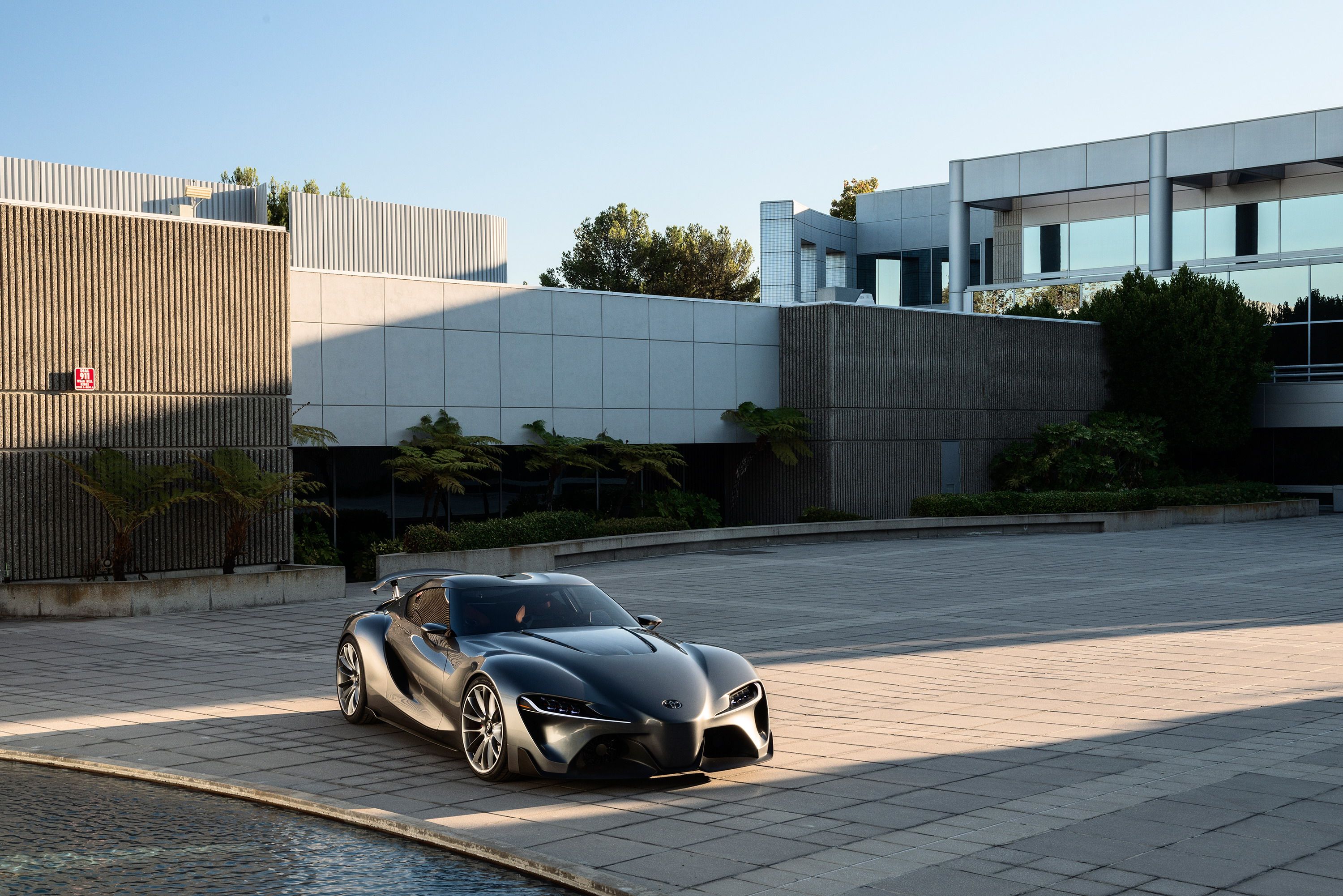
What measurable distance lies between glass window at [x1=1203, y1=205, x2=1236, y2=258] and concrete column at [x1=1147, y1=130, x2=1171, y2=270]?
1.25 metres

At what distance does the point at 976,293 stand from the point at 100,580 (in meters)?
37.5

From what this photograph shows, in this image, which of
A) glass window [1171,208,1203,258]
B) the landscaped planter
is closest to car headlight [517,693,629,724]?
the landscaped planter

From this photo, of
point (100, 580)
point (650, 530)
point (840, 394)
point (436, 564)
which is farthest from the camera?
point (840, 394)

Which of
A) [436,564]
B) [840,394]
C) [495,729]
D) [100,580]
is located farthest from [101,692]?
[840,394]

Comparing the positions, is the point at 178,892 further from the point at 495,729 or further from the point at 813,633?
the point at 813,633

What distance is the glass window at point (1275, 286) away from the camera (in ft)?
135

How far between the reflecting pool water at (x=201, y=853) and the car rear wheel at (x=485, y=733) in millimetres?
1085

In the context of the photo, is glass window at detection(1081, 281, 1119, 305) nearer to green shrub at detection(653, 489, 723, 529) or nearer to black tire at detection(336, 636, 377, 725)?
green shrub at detection(653, 489, 723, 529)

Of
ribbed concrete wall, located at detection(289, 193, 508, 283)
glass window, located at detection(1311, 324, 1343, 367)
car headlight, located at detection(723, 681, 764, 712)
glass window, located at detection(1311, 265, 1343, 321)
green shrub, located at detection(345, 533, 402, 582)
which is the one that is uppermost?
ribbed concrete wall, located at detection(289, 193, 508, 283)

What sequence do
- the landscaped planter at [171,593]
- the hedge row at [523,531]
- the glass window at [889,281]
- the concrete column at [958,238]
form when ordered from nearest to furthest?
the landscaped planter at [171,593] < the hedge row at [523,531] < the concrete column at [958,238] < the glass window at [889,281]

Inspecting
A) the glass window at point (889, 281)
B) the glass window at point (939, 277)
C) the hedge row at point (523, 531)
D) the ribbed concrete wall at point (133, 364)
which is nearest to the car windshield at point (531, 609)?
the ribbed concrete wall at point (133, 364)

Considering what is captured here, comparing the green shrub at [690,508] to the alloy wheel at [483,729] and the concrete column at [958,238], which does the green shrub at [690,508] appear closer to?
the alloy wheel at [483,729]

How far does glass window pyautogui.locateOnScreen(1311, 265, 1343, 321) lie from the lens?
40.3 metres

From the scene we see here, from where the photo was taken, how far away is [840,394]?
99.8 feet
